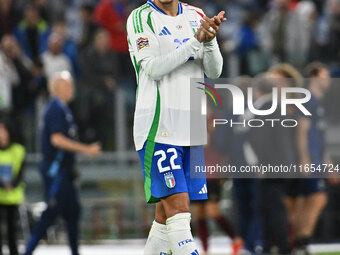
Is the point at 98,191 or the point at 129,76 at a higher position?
the point at 129,76

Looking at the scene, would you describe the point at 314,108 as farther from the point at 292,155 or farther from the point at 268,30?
the point at 268,30

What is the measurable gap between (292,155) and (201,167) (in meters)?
3.73

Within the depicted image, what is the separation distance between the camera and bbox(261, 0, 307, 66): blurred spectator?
52.6 feet

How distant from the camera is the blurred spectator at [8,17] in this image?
56.3 feet

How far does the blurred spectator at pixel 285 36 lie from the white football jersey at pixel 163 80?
8872 millimetres

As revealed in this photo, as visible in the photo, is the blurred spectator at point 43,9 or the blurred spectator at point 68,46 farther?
the blurred spectator at point 43,9

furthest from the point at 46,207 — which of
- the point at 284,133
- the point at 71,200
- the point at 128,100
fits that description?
the point at 128,100

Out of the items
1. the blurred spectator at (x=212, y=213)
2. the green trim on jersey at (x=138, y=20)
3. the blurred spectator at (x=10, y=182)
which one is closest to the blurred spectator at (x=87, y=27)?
the blurred spectator at (x=10, y=182)

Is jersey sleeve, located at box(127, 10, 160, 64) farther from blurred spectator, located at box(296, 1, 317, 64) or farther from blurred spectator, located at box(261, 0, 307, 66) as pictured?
blurred spectator, located at box(296, 1, 317, 64)

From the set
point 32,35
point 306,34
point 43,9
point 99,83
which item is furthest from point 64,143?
point 43,9

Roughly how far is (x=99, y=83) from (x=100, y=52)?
0.54 m

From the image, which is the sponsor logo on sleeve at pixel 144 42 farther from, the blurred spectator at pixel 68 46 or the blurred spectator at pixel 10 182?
the blurred spectator at pixel 68 46

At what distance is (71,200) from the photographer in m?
11.8

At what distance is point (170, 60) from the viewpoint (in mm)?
7082
